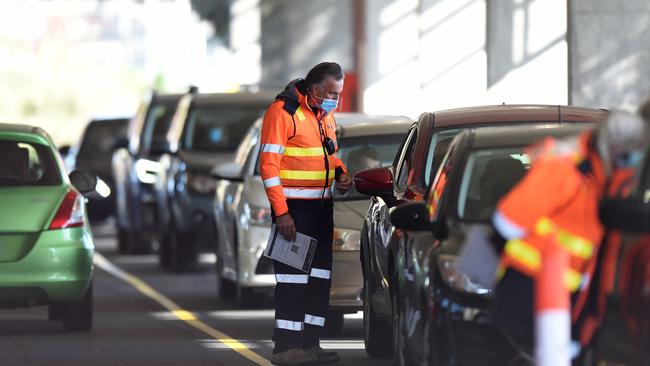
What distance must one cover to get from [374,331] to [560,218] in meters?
5.40

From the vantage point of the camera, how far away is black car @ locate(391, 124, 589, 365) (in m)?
9.87

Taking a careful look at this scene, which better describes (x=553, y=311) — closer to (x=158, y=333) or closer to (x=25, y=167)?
(x=158, y=333)

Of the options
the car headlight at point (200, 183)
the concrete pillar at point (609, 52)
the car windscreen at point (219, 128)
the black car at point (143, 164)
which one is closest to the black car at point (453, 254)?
the car headlight at point (200, 183)

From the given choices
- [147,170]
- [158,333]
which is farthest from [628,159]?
[147,170]

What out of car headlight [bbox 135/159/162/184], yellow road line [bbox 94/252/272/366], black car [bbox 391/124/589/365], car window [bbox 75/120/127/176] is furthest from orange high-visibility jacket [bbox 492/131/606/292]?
car window [bbox 75/120/127/176]

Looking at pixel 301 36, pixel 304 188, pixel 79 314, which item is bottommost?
pixel 79 314

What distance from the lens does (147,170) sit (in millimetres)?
25609

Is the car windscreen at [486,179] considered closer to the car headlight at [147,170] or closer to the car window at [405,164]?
the car window at [405,164]

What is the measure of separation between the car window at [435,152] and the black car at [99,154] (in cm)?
1759

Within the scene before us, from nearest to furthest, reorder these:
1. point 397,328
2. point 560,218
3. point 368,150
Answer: point 560,218 < point 397,328 < point 368,150

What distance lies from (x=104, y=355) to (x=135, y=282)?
8.27 metres

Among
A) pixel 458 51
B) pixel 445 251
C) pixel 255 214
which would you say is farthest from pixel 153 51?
pixel 445 251

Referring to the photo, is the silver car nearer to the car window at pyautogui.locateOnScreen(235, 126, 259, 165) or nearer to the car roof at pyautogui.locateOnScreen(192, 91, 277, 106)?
the car window at pyautogui.locateOnScreen(235, 126, 259, 165)

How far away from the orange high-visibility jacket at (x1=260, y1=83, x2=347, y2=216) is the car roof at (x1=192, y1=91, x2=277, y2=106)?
9.57 m
